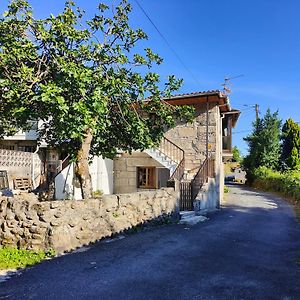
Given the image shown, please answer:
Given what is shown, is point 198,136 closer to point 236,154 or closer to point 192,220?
point 192,220

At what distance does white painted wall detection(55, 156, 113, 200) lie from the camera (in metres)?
13.9

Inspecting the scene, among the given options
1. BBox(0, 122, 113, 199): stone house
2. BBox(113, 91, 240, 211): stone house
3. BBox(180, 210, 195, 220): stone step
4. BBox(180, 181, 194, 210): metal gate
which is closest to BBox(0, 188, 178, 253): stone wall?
BBox(180, 210, 195, 220): stone step

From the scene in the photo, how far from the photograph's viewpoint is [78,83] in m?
6.78

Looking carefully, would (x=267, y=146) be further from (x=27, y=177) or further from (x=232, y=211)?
(x=27, y=177)

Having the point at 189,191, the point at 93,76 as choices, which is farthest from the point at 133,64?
the point at 189,191

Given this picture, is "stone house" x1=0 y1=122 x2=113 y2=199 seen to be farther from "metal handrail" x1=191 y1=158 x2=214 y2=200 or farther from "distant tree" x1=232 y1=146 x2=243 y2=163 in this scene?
"distant tree" x1=232 y1=146 x2=243 y2=163

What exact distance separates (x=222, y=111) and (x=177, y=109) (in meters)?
9.64

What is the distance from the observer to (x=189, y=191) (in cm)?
1293

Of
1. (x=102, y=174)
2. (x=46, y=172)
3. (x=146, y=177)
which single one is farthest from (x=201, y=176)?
(x=46, y=172)

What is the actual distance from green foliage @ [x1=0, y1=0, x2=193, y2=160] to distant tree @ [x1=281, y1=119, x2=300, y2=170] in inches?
955

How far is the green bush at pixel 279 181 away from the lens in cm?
1974

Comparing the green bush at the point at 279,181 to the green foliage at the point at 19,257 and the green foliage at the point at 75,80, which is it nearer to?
the green foliage at the point at 75,80

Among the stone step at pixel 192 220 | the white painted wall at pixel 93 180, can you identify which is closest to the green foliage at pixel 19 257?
the stone step at pixel 192 220

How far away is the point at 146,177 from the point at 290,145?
848 inches
